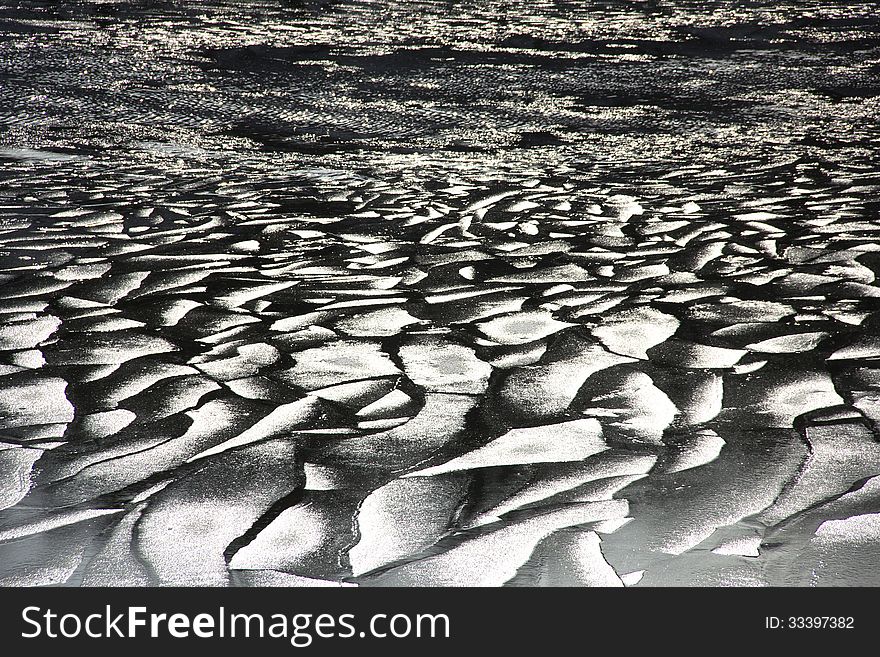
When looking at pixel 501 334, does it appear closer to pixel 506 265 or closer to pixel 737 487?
pixel 506 265

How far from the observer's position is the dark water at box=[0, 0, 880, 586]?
2.13 m

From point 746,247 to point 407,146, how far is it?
3158mm

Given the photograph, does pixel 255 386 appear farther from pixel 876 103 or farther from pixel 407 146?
pixel 876 103

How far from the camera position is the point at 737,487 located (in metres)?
2.33

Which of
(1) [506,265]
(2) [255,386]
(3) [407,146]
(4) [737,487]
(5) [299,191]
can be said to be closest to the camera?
(4) [737,487]

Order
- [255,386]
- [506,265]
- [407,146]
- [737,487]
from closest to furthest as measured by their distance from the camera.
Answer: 1. [737,487]
2. [255,386]
3. [506,265]
4. [407,146]

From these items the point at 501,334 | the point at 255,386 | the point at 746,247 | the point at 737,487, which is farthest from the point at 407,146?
the point at 737,487

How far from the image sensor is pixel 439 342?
3.33 metres

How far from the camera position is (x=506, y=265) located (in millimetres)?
4262

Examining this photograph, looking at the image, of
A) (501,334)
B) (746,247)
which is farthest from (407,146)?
(501,334)

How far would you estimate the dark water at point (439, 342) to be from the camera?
213cm

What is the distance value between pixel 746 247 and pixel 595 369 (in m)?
1.74
